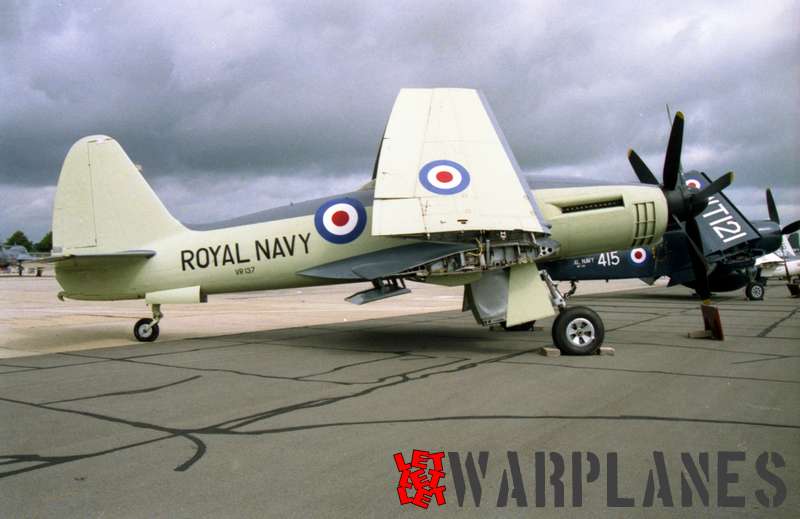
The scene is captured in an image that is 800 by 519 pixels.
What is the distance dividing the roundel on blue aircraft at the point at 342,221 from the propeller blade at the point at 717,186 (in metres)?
6.33

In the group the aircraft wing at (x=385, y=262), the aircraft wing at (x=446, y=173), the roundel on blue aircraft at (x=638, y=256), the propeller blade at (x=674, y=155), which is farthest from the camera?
the roundel on blue aircraft at (x=638, y=256)

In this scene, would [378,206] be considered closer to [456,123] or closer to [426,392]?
[456,123]

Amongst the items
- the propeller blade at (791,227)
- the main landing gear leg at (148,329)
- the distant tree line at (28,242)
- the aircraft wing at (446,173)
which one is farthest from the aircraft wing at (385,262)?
the distant tree line at (28,242)

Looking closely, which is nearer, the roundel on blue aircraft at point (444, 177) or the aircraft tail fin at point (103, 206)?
the roundel on blue aircraft at point (444, 177)

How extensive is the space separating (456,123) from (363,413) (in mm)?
6105

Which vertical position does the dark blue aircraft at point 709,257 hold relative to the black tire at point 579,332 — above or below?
above

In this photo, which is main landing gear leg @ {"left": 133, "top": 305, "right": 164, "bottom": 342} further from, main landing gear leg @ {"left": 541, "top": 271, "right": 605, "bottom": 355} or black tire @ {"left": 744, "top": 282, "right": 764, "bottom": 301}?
black tire @ {"left": 744, "top": 282, "right": 764, "bottom": 301}

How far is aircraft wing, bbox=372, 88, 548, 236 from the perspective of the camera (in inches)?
361

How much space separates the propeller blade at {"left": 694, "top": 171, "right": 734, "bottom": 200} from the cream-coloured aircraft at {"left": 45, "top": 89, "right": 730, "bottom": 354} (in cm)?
4

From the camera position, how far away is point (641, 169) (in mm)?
12578
